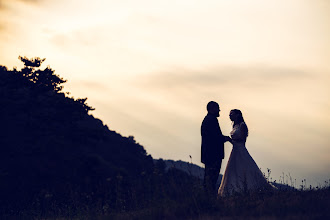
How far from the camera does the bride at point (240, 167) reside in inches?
480

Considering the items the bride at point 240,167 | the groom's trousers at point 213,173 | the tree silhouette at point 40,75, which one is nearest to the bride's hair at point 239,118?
the bride at point 240,167

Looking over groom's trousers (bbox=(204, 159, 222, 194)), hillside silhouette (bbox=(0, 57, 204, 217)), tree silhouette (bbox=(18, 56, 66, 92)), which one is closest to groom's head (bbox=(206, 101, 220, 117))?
groom's trousers (bbox=(204, 159, 222, 194))

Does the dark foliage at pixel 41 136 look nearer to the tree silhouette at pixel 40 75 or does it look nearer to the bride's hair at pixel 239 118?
the tree silhouette at pixel 40 75

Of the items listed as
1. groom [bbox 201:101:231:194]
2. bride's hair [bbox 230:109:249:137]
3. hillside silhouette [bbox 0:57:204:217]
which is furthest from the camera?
hillside silhouette [bbox 0:57:204:217]

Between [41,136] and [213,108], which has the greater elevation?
[41,136]

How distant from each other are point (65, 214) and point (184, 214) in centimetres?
419

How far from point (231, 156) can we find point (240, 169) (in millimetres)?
432

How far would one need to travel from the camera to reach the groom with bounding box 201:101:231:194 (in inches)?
467

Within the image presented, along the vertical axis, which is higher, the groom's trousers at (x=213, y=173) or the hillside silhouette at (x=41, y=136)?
the hillside silhouette at (x=41, y=136)

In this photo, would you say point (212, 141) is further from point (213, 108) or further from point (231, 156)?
point (231, 156)

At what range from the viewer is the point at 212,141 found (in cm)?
1191

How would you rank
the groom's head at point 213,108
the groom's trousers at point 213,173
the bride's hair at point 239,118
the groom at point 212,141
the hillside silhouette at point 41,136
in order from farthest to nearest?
the hillside silhouette at point 41,136 → the bride's hair at point 239,118 → the groom's head at point 213,108 → the groom at point 212,141 → the groom's trousers at point 213,173

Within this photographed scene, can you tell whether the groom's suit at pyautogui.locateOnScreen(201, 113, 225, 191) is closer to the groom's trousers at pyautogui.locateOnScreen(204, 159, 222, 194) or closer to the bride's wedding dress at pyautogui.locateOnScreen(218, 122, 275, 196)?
the groom's trousers at pyautogui.locateOnScreen(204, 159, 222, 194)

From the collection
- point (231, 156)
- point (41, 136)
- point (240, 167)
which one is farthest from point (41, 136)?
point (240, 167)
